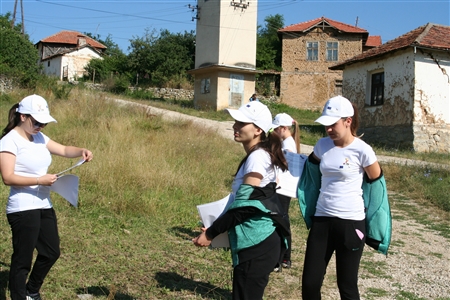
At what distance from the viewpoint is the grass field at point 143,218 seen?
14.6ft

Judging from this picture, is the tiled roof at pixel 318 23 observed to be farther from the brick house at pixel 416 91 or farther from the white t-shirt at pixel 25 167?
the white t-shirt at pixel 25 167

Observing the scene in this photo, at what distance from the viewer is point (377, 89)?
20.7 metres

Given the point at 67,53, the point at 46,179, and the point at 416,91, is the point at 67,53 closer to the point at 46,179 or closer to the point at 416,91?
the point at 416,91

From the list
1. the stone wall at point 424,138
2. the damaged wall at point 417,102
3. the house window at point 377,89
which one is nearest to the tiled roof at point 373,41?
the house window at point 377,89

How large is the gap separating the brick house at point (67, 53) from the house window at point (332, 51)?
2143 centimetres

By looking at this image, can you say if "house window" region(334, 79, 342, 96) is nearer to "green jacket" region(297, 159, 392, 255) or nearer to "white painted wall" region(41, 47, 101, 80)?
"white painted wall" region(41, 47, 101, 80)

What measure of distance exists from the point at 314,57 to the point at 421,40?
17509 mm

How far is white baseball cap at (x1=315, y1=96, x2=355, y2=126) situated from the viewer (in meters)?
3.35

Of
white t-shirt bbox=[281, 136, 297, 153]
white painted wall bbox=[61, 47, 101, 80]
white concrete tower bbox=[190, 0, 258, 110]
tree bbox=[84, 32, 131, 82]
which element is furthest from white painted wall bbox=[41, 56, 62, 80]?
white t-shirt bbox=[281, 136, 297, 153]

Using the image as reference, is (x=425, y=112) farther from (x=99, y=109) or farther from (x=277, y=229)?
(x=277, y=229)

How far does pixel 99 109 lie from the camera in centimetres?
1368

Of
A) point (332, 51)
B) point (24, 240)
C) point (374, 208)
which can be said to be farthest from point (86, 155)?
point (332, 51)

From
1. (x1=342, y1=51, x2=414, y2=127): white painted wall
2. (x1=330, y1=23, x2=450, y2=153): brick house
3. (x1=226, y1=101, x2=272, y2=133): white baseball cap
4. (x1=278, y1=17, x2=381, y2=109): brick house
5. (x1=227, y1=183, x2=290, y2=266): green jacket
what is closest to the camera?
(x1=227, y1=183, x2=290, y2=266): green jacket

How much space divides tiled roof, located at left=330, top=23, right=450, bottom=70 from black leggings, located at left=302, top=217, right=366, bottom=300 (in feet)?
53.9
